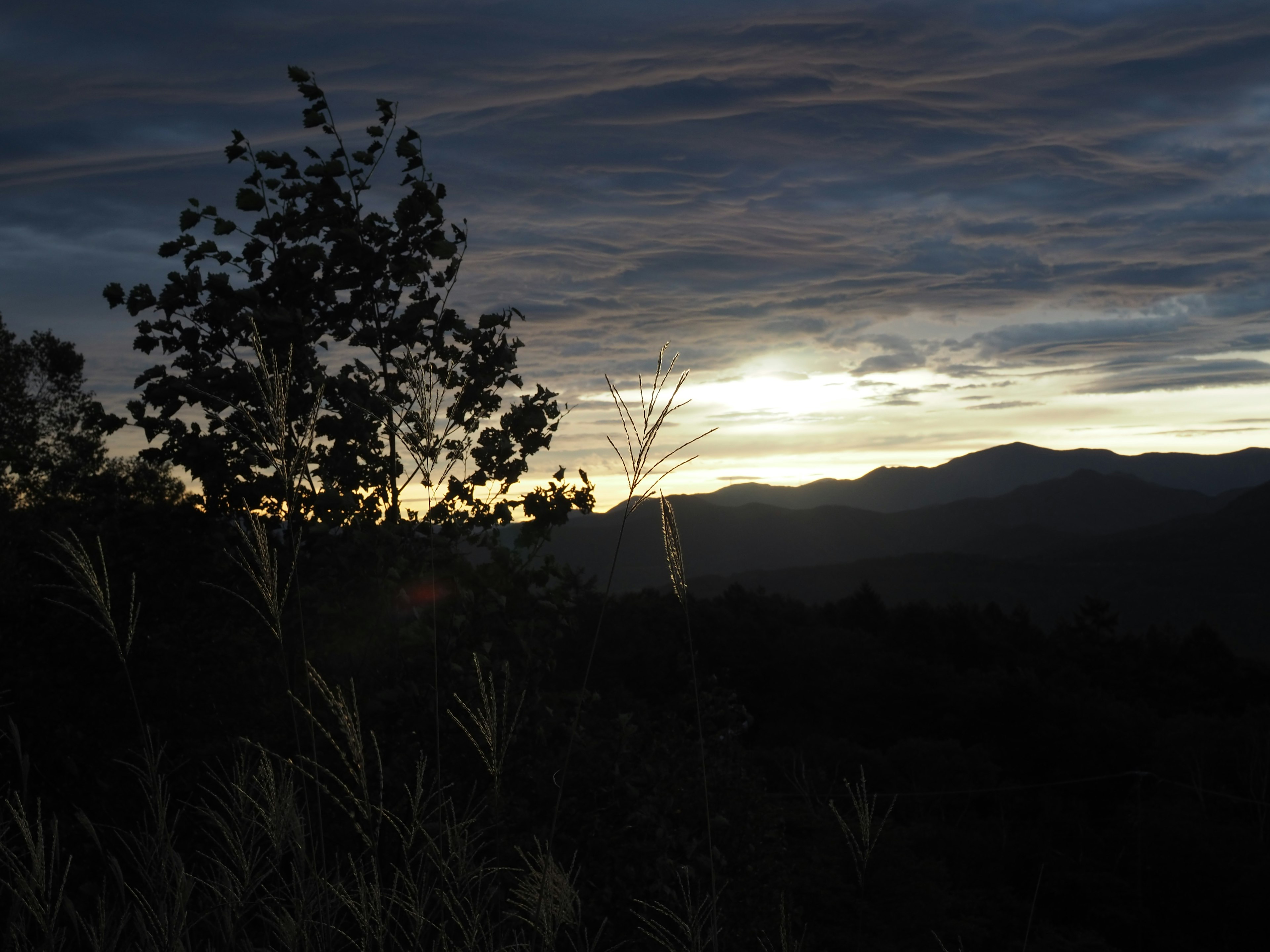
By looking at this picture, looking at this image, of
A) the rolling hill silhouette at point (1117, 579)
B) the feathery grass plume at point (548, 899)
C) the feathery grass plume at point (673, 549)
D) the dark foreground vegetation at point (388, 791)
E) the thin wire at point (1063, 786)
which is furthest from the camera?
the rolling hill silhouette at point (1117, 579)

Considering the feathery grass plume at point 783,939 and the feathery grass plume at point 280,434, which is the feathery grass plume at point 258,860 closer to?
the feathery grass plume at point 280,434

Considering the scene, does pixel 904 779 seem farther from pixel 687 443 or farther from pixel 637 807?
pixel 687 443

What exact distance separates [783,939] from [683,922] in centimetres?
22

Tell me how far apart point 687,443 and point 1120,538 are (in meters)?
171

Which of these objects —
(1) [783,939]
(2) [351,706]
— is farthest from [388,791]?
(1) [783,939]

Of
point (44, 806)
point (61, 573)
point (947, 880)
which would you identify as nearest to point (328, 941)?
point (44, 806)

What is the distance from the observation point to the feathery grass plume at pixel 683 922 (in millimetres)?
1952

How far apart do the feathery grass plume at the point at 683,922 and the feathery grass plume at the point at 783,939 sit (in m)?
0.15

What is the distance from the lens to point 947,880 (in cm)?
1362

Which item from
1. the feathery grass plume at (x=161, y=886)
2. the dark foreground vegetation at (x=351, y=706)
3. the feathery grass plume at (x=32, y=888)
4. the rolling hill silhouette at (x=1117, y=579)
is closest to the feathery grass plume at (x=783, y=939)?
the dark foreground vegetation at (x=351, y=706)

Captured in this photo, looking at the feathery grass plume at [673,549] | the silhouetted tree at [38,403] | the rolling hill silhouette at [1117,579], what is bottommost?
the rolling hill silhouette at [1117,579]

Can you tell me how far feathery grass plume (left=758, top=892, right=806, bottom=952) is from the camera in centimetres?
206

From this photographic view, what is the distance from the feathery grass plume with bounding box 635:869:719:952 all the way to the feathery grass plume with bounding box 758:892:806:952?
0.15 metres

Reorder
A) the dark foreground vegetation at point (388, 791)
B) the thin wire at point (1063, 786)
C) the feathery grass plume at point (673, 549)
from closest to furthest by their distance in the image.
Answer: the feathery grass plume at point (673, 549) → the dark foreground vegetation at point (388, 791) → the thin wire at point (1063, 786)
